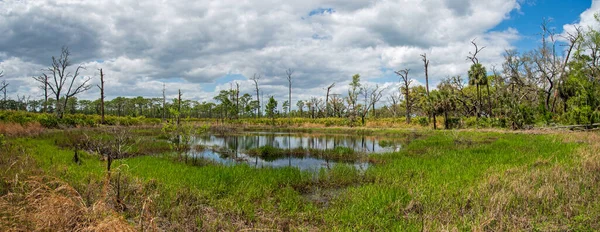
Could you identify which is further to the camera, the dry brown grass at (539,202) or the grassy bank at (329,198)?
the grassy bank at (329,198)

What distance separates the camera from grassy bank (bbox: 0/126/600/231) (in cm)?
584

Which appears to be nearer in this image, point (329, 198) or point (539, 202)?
point (539, 202)

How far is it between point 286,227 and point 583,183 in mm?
7665

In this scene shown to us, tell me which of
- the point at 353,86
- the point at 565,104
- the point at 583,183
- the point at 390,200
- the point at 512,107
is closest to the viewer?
the point at 390,200

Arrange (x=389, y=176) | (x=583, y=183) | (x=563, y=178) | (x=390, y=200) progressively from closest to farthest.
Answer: (x=390, y=200)
(x=583, y=183)
(x=563, y=178)
(x=389, y=176)

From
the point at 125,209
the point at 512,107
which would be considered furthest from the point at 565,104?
the point at 125,209

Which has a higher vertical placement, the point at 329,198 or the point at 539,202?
the point at 539,202

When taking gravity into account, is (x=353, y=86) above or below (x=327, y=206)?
above

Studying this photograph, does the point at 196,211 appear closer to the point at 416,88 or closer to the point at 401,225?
the point at 401,225

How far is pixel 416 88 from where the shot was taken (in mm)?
74500

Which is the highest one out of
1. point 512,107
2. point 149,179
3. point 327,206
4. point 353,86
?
point 353,86

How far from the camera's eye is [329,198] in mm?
8656

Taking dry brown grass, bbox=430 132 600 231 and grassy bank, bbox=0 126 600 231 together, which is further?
grassy bank, bbox=0 126 600 231

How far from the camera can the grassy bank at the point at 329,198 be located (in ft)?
19.2
